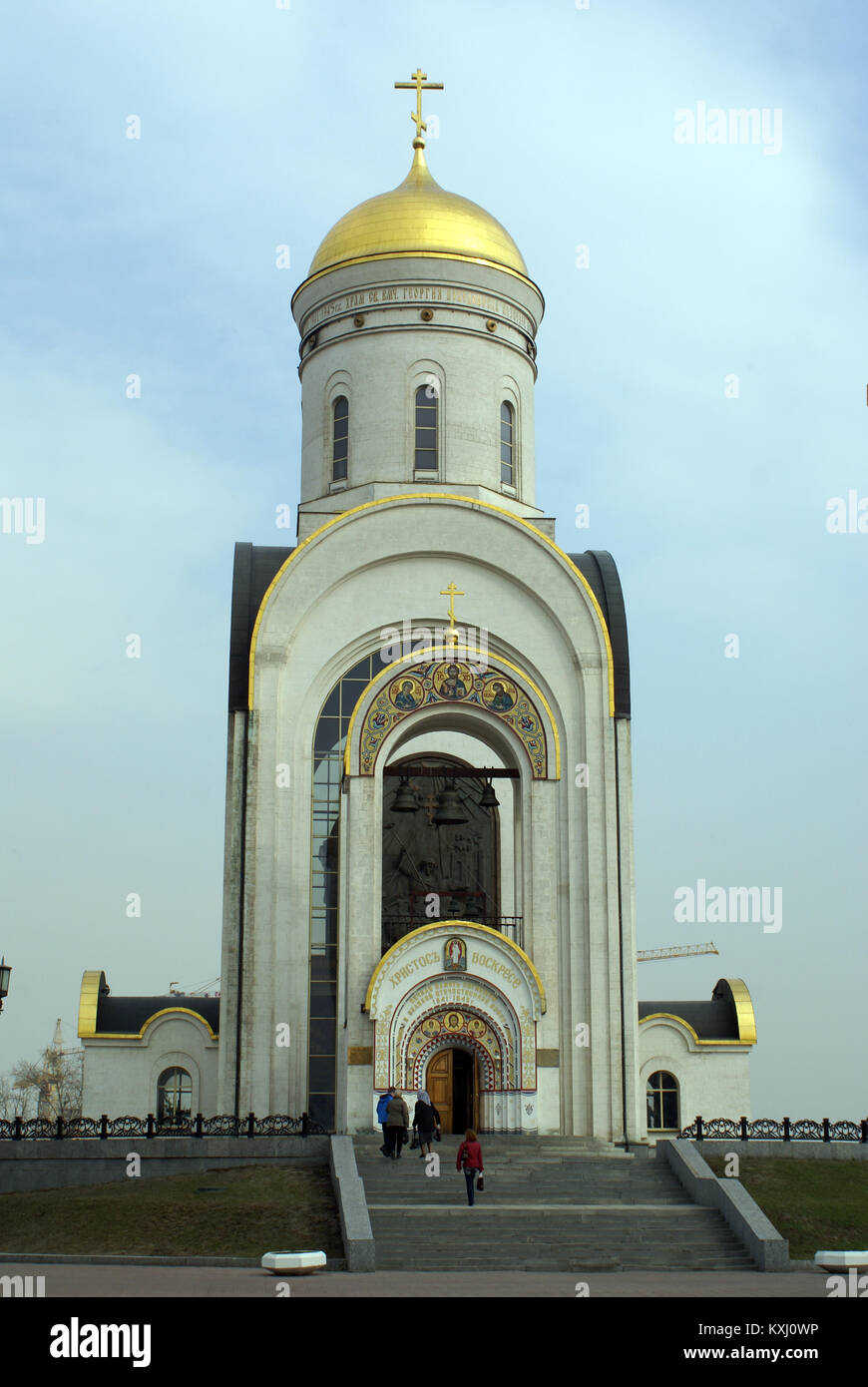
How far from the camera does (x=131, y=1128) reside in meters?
18.6

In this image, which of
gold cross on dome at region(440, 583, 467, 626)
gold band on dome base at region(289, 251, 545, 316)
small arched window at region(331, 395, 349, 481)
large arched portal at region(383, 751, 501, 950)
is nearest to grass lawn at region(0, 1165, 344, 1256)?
large arched portal at region(383, 751, 501, 950)

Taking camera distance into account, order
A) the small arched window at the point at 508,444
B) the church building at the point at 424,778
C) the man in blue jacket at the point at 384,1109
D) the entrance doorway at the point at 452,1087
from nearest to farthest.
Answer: the man in blue jacket at the point at 384,1109 < the church building at the point at 424,778 < the entrance doorway at the point at 452,1087 < the small arched window at the point at 508,444

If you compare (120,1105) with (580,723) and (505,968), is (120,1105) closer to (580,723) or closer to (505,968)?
(505,968)

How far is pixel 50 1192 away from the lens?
17.1 meters

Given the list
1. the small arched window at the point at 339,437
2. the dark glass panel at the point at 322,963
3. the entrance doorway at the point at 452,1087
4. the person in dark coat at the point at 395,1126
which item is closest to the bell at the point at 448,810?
the dark glass panel at the point at 322,963

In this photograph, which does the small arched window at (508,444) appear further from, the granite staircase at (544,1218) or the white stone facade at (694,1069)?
the granite staircase at (544,1218)

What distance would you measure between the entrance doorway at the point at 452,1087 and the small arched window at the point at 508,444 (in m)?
9.25

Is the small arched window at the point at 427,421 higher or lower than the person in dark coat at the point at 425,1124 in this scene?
higher

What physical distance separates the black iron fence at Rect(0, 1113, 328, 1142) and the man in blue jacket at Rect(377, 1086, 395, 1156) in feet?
2.70

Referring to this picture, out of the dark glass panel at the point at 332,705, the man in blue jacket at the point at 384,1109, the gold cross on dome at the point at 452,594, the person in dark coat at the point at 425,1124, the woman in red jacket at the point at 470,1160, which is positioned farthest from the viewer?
the gold cross on dome at the point at 452,594

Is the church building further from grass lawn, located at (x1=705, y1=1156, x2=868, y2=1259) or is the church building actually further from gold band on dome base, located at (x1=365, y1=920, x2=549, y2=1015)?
grass lawn, located at (x1=705, y1=1156, x2=868, y2=1259)

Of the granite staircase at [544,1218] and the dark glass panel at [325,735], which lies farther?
the dark glass panel at [325,735]

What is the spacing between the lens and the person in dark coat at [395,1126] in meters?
17.8
